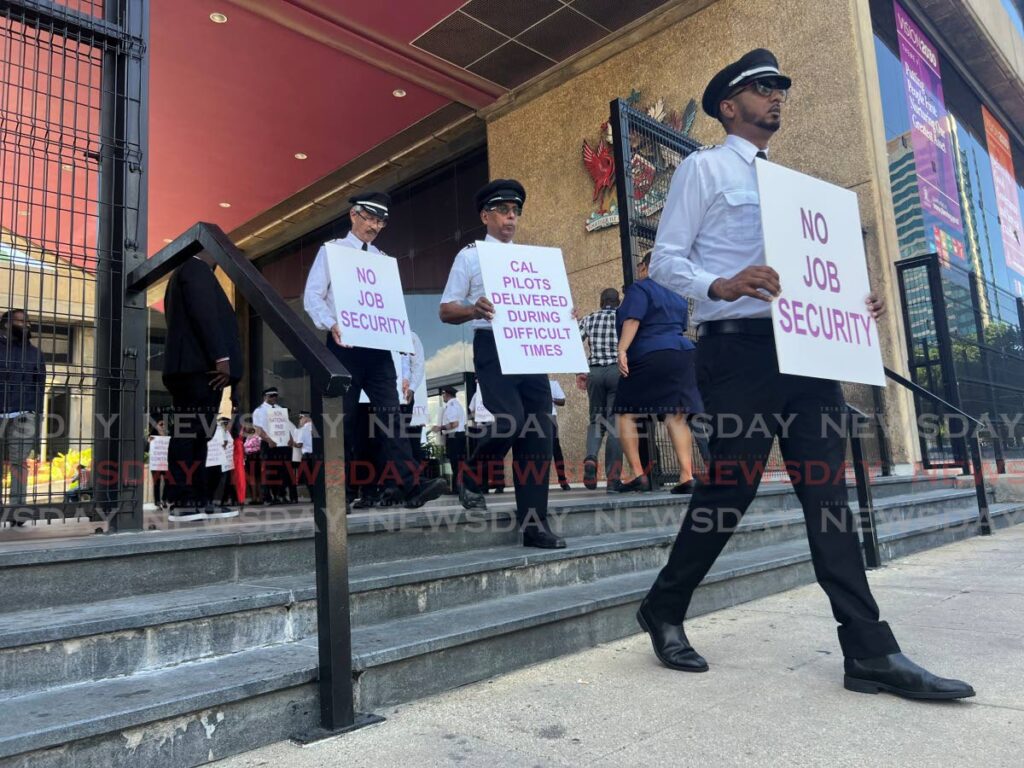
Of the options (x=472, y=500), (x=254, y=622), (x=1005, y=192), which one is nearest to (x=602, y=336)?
(x=472, y=500)

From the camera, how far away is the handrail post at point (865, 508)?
4.35 meters

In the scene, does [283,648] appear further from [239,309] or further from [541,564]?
[239,309]

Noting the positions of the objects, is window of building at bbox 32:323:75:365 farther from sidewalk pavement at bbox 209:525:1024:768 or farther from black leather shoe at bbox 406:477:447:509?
sidewalk pavement at bbox 209:525:1024:768

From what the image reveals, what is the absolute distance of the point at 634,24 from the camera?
9969 millimetres

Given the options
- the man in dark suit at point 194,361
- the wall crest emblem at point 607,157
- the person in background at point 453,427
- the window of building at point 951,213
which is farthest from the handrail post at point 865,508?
the person in background at point 453,427

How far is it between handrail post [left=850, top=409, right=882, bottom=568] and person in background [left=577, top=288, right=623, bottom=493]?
191cm

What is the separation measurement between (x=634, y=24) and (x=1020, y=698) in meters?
9.65

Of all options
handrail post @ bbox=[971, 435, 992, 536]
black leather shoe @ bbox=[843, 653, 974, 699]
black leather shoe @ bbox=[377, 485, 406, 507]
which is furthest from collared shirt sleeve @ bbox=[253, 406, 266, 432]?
black leather shoe @ bbox=[843, 653, 974, 699]

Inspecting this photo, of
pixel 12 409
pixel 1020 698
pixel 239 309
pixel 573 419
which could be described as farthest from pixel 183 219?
pixel 1020 698

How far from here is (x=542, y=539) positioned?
338cm

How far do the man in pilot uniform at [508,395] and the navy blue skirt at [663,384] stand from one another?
1.59 metres

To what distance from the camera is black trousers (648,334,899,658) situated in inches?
90.6

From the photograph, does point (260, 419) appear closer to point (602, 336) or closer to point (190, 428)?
point (602, 336)

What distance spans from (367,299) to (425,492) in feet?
3.75
